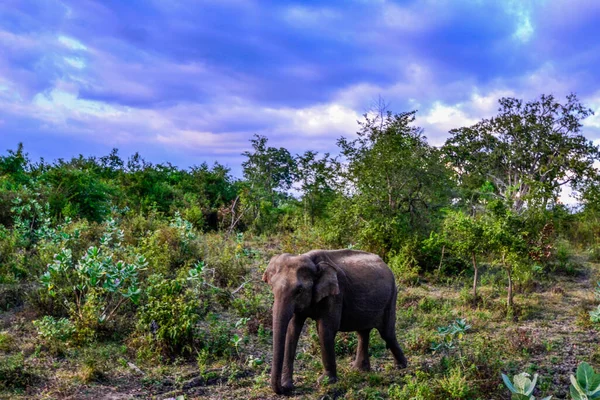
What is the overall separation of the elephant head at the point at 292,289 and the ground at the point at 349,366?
0.68 m

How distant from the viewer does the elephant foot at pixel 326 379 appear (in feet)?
21.1

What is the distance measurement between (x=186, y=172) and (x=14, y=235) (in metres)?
13.3

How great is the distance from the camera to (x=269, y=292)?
10.6m

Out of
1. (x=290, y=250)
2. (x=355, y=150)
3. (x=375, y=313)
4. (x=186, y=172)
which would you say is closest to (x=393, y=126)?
(x=355, y=150)

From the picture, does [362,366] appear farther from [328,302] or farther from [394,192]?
[394,192]

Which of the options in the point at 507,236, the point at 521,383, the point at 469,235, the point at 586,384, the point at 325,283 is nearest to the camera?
the point at 586,384

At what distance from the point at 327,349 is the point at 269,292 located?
4.27 m

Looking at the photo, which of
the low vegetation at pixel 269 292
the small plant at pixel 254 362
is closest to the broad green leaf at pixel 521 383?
the low vegetation at pixel 269 292

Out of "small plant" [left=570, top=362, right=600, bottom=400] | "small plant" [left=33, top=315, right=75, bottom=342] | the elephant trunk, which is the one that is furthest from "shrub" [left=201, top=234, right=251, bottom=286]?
"small plant" [left=570, top=362, right=600, bottom=400]

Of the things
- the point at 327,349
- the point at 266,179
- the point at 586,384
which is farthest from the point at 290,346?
the point at 266,179

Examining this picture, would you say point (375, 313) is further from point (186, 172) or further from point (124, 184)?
point (186, 172)

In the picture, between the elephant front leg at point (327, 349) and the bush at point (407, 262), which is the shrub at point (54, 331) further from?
the bush at point (407, 262)

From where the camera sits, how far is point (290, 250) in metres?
13.7

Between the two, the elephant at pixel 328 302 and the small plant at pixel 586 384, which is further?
the elephant at pixel 328 302
